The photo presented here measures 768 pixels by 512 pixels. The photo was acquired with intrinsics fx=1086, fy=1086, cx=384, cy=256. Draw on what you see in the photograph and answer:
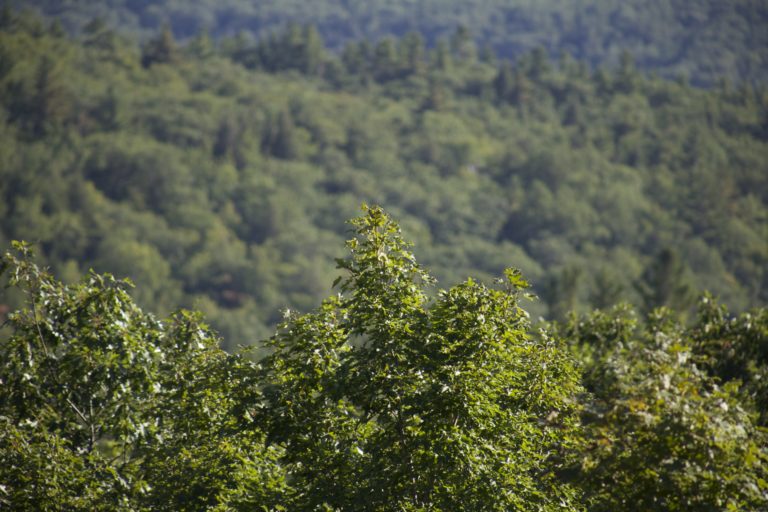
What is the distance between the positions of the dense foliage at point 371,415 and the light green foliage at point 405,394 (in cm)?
3

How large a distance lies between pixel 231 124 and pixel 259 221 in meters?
31.5

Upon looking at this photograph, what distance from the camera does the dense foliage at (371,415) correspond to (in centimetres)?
1167

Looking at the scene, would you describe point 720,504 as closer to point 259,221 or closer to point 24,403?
point 24,403

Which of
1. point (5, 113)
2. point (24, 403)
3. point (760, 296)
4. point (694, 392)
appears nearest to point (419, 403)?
point (694, 392)

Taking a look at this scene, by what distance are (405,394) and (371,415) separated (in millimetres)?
613

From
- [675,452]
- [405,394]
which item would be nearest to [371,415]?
[405,394]

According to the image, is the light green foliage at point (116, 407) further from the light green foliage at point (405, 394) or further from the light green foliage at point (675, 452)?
the light green foliage at point (675, 452)

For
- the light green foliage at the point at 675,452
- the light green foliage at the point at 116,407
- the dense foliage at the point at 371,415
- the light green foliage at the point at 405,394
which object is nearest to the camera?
the light green foliage at the point at 675,452

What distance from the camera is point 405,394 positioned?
12.2 metres

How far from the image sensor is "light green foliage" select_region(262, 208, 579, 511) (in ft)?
39.9

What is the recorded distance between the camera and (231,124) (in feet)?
650

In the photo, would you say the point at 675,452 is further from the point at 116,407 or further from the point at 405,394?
the point at 116,407

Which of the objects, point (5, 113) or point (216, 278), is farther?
point (5, 113)

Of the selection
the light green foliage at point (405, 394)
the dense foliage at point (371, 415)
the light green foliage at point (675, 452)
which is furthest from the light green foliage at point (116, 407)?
the light green foliage at point (675, 452)
